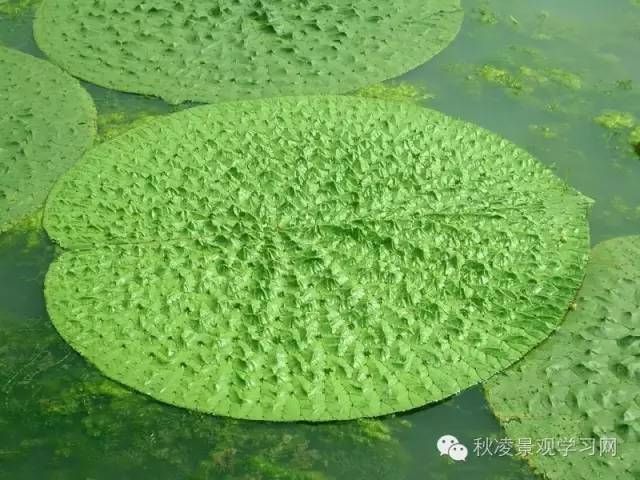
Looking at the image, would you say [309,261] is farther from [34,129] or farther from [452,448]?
[34,129]

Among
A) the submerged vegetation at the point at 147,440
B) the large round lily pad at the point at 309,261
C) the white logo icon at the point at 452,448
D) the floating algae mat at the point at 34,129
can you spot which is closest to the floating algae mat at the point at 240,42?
the floating algae mat at the point at 34,129

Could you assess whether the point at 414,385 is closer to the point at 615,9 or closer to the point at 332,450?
the point at 332,450

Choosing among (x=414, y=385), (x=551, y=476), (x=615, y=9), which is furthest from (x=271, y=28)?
(x=551, y=476)

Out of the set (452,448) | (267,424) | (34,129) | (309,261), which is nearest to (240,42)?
(34,129)

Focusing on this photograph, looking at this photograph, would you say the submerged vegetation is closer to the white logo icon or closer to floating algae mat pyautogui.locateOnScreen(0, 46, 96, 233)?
the white logo icon

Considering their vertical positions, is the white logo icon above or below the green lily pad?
below

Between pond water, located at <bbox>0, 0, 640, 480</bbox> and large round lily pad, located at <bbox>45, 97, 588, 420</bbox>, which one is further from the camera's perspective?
large round lily pad, located at <bbox>45, 97, 588, 420</bbox>

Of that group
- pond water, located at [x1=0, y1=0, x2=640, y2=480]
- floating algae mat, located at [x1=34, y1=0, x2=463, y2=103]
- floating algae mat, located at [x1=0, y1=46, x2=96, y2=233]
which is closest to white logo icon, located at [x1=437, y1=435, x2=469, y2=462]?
pond water, located at [x1=0, y1=0, x2=640, y2=480]
